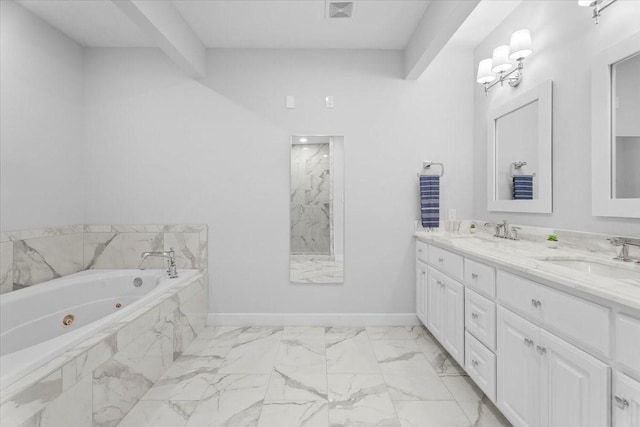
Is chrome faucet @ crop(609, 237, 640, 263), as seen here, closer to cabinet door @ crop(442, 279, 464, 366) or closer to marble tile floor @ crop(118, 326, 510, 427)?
cabinet door @ crop(442, 279, 464, 366)

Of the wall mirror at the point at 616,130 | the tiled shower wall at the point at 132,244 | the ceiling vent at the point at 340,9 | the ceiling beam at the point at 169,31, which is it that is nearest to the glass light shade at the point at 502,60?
the wall mirror at the point at 616,130

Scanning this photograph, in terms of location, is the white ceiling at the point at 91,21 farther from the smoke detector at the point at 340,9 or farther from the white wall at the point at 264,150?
the smoke detector at the point at 340,9

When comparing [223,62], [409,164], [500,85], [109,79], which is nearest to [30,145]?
[109,79]

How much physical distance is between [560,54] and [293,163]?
2.13m

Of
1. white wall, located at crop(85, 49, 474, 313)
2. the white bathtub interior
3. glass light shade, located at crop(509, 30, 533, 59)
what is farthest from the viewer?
white wall, located at crop(85, 49, 474, 313)

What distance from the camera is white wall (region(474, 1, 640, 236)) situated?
1768 millimetres

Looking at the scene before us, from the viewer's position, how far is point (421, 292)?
117 inches

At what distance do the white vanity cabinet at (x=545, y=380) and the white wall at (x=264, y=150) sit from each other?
1589 millimetres

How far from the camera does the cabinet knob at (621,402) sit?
0.99 metres

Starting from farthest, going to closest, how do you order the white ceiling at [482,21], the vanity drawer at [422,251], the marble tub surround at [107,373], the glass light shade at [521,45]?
the vanity drawer at [422,251]
the white ceiling at [482,21]
the glass light shade at [521,45]
the marble tub surround at [107,373]

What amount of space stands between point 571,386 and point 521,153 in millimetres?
1832

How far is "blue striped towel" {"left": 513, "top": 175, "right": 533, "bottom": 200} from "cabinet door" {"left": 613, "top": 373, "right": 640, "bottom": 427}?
5.42ft

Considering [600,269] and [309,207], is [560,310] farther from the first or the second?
[309,207]

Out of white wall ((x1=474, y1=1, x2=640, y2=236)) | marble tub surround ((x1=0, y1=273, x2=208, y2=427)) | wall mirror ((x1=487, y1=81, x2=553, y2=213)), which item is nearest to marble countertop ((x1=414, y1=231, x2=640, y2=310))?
white wall ((x1=474, y1=1, x2=640, y2=236))
